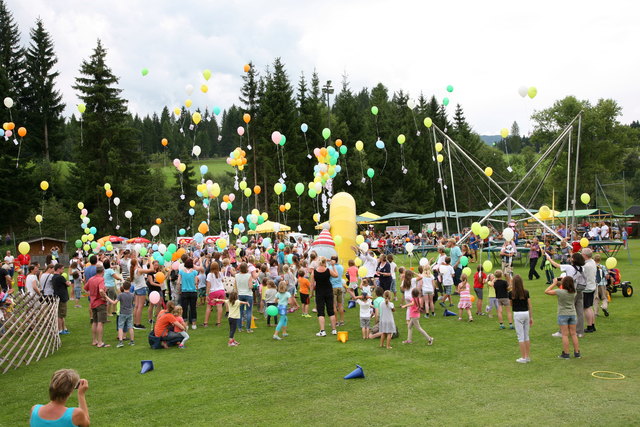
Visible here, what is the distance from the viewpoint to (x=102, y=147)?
3997cm

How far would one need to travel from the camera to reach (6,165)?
37875 mm

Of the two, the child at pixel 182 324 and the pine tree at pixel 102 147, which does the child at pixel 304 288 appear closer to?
the child at pixel 182 324

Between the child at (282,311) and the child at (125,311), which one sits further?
the child at (282,311)

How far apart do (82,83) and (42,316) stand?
34467mm

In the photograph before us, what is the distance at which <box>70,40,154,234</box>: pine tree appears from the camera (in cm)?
3934

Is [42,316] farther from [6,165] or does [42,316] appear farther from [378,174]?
[378,174]

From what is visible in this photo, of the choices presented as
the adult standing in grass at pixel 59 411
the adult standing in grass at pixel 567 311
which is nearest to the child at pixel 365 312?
the adult standing in grass at pixel 567 311

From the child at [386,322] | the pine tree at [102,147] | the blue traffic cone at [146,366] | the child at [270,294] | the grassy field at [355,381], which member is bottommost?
the grassy field at [355,381]

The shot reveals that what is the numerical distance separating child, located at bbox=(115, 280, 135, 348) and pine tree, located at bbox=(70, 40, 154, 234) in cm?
3030

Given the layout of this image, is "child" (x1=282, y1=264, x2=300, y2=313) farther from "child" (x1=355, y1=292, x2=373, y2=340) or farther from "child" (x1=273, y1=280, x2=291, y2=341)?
"child" (x1=355, y1=292, x2=373, y2=340)

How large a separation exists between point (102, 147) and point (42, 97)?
12074 mm

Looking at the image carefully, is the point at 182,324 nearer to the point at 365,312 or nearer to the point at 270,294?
the point at 270,294

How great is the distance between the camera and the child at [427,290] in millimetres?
12234

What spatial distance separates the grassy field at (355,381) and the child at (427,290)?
1.44m
